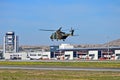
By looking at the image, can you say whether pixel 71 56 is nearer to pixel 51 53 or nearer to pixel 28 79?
pixel 51 53

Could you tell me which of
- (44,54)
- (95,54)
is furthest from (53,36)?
(44,54)

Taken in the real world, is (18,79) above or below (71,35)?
below

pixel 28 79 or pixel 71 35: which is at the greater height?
pixel 71 35

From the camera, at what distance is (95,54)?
6988 inches

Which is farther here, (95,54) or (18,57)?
(18,57)

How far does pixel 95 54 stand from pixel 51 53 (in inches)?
1200

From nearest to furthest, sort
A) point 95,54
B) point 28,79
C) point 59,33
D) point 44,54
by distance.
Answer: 1. point 28,79
2. point 59,33
3. point 95,54
4. point 44,54

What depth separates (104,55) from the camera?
583ft

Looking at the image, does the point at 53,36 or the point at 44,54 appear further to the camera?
the point at 44,54

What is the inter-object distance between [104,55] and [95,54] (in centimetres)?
433

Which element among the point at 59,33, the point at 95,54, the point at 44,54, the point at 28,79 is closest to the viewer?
the point at 28,79

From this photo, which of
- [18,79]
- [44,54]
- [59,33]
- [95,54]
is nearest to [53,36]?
[59,33]

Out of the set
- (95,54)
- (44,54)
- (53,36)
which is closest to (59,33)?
(53,36)

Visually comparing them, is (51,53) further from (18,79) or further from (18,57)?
(18,79)
